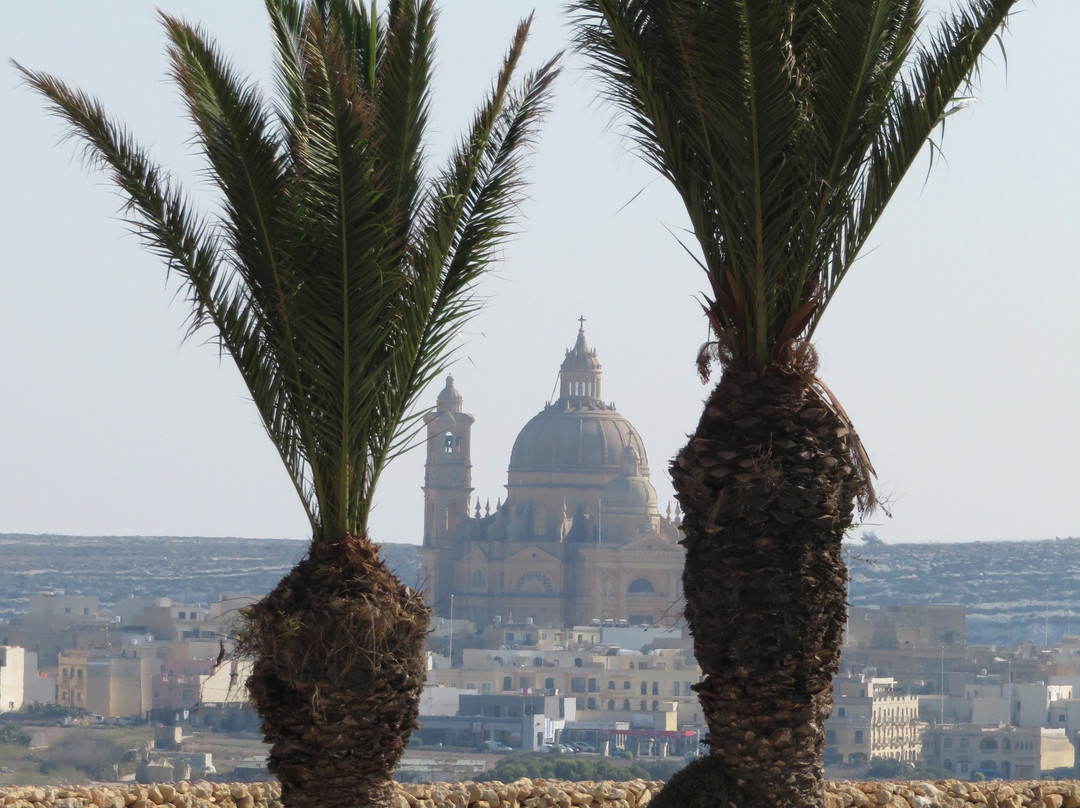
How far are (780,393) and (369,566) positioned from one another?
1.54m

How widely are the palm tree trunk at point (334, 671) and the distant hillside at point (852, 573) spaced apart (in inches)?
3689

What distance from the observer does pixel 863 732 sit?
173ft

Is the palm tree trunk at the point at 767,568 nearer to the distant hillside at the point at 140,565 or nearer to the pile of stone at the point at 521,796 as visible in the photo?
the pile of stone at the point at 521,796

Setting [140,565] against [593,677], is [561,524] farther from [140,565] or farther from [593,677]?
[140,565]

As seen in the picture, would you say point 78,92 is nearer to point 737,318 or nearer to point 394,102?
point 394,102

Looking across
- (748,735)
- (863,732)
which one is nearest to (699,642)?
(748,735)

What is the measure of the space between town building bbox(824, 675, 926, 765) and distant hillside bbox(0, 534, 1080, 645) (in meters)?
41.4

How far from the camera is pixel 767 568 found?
565cm

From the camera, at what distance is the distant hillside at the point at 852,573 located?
11094 cm

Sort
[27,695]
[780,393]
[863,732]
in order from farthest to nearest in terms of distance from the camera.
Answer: [27,695]
[863,732]
[780,393]

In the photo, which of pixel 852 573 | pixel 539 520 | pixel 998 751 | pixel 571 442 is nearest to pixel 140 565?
pixel 539 520

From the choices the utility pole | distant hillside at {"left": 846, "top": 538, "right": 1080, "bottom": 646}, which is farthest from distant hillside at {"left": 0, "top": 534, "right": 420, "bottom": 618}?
distant hillside at {"left": 846, "top": 538, "right": 1080, "bottom": 646}

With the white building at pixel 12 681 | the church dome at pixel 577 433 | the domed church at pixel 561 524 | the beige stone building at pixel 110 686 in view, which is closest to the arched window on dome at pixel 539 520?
the domed church at pixel 561 524

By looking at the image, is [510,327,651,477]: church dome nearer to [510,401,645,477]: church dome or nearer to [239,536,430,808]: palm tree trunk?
[510,401,645,477]: church dome
